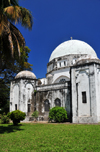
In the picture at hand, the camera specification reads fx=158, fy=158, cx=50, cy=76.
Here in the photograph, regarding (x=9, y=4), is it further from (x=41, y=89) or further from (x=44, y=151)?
(x=41, y=89)

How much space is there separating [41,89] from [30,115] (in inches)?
148

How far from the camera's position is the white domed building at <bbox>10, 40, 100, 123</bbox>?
15.9 metres

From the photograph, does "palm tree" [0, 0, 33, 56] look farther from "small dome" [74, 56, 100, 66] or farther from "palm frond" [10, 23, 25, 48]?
"small dome" [74, 56, 100, 66]

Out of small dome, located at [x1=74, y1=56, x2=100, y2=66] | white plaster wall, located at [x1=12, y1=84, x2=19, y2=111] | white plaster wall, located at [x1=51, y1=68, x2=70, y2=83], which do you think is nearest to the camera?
small dome, located at [x1=74, y1=56, x2=100, y2=66]

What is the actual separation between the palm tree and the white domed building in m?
8.35

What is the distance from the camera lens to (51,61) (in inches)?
1097

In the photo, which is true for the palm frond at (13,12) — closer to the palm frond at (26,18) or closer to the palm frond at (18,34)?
the palm frond at (26,18)

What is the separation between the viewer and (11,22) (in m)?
10.3

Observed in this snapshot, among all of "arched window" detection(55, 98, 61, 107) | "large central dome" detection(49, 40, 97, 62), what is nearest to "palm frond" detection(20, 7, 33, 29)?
"arched window" detection(55, 98, 61, 107)

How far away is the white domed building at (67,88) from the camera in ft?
52.0

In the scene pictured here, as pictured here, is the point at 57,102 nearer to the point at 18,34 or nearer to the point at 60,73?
the point at 60,73

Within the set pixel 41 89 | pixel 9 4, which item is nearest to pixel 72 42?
pixel 41 89

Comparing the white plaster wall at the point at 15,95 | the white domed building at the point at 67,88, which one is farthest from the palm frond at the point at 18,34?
the white plaster wall at the point at 15,95

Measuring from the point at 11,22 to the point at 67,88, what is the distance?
11255 mm
